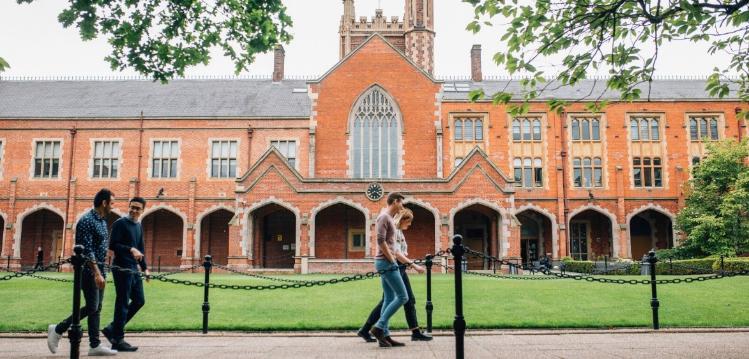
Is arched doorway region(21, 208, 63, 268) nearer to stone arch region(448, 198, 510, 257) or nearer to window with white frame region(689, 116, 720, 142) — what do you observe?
stone arch region(448, 198, 510, 257)

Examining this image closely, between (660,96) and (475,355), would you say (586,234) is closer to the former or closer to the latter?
(660,96)

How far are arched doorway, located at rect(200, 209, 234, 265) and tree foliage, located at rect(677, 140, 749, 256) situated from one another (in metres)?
23.6

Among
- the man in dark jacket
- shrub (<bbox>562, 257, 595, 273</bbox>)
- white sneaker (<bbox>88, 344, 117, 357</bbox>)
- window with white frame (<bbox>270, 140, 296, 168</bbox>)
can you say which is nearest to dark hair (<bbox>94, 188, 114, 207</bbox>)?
the man in dark jacket

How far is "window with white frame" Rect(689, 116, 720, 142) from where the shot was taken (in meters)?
31.7

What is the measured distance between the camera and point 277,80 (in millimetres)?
36406

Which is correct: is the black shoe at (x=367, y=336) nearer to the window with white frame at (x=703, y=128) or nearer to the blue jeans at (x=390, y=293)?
the blue jeans at (x=390, y=293)

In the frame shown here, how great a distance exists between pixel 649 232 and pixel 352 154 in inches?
695

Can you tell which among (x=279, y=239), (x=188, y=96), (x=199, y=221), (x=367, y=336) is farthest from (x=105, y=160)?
(x=367, y=336)

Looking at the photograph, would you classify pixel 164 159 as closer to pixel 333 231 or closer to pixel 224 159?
pixel 224 159

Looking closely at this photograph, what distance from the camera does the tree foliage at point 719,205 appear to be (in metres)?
26.4

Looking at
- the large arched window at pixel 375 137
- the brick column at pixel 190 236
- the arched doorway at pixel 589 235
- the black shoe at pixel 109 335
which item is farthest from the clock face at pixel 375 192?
the black shoe at pixel 109 335

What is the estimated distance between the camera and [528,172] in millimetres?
31641

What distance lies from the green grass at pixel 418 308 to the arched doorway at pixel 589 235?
1836 cm

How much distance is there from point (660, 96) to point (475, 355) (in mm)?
31162
